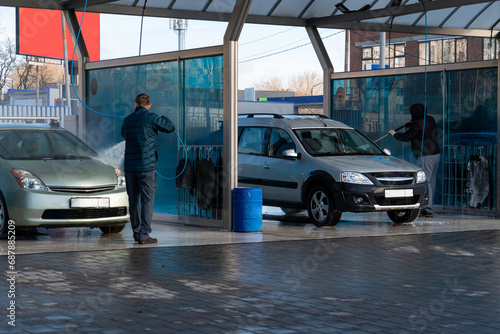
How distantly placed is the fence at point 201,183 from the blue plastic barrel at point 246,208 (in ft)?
1.85

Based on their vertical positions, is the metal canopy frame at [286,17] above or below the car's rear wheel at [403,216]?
above

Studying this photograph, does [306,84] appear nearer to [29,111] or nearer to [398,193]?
[29,111]

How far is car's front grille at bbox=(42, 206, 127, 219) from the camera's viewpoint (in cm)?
1186

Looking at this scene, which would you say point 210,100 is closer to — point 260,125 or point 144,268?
point 260,125

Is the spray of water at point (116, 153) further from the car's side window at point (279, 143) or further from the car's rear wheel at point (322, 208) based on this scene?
the car's rear wheel at point (322, 208)

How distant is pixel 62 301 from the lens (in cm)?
752

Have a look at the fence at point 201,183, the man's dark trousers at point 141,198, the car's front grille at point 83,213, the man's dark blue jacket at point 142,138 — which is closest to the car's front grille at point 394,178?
the fence at point 201,183

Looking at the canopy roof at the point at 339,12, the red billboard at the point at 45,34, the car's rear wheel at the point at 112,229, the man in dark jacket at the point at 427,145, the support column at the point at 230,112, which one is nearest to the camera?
the car's rear wheel at the point at 112,229

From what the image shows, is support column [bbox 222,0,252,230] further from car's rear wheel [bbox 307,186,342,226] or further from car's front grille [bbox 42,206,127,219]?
car's front grille [bbox 42,206,127,219]

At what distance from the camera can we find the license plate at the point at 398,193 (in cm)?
1412

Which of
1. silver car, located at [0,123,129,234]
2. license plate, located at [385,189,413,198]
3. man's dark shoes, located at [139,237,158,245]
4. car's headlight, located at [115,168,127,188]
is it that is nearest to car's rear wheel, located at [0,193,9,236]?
silver car, located at [0,123,129,234]

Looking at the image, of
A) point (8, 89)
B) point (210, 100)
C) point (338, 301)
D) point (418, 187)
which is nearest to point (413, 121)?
point (418, 187)

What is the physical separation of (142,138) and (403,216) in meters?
5.37

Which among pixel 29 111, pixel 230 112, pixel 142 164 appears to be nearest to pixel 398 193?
pixel 230 112
